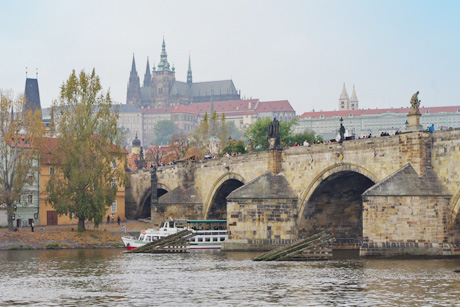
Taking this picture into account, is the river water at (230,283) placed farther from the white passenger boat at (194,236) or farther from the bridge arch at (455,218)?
the white passenger boat at (194,236)

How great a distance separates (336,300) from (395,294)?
2.60m

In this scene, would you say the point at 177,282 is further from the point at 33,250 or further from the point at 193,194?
the point at 193,194

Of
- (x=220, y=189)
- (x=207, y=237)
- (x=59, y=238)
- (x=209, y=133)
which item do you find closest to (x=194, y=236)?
(x=207, y=237)

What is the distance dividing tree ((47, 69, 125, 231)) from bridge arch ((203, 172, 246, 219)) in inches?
322

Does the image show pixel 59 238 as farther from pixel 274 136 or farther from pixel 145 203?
pixel 145 203

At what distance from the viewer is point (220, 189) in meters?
73.2

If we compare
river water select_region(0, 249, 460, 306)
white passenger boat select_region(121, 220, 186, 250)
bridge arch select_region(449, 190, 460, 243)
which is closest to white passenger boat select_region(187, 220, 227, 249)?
white passenger boat select_region(121, 220, 186, 250)

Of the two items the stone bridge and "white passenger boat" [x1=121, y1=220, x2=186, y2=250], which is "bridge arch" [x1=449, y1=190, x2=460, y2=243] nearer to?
the stone bridge

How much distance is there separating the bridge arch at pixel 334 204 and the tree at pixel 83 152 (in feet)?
62.1

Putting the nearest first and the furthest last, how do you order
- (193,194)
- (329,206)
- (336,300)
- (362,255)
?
(336,300) < (362,255) < (329,206) < (193,194)

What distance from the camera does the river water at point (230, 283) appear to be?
109 ft

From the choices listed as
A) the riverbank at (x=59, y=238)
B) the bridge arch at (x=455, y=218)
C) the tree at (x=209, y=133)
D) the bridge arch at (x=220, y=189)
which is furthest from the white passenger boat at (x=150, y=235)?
the tree at (x=209, y=133)

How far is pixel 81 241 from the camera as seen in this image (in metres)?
68.6

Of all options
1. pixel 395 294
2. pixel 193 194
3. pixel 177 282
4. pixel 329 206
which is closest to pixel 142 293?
pixel 177 282
